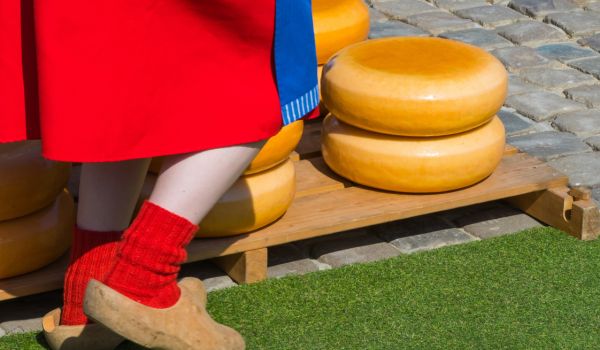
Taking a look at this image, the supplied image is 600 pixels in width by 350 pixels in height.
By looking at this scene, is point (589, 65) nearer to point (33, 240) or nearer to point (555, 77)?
point (555, 77)

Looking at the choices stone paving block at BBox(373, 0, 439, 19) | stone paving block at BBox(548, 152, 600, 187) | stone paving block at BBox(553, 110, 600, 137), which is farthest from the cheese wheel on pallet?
stone paving block at BBox(373, 0, 439, 19)

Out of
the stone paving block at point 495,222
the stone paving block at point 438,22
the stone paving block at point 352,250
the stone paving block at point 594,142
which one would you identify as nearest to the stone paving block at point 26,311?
the stone paving block at point 352,250

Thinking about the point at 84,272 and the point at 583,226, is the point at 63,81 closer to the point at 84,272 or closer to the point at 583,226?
the point at 84,272

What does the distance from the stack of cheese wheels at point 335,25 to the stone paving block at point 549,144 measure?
766 mm

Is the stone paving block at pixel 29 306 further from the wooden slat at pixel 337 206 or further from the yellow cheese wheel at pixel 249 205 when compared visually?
the yellow cheese wheel at pixel 249 205

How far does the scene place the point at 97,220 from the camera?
3.23 metres

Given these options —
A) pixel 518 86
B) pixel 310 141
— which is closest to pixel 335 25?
pixel 310 141

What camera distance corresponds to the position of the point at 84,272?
3260mm

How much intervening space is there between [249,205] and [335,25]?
118cm

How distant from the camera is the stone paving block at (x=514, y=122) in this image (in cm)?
494

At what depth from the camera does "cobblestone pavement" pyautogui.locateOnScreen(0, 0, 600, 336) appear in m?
3.93

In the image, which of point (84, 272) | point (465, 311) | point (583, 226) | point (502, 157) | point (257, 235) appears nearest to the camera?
point (84, 272)

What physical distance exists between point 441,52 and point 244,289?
1.14 meters

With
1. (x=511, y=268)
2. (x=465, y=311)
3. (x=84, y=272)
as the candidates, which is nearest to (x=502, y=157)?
(x=511, y=268)
